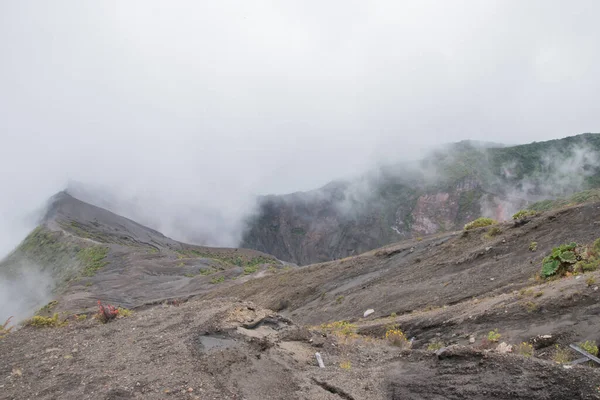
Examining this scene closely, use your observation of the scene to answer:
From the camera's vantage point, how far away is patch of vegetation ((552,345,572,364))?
777 centimetres

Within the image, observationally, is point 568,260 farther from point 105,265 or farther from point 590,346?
point 105,265

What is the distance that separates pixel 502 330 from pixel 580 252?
691cm

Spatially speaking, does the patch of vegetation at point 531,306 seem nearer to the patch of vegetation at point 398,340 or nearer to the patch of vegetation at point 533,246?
the patch of vegetation at point 398,340

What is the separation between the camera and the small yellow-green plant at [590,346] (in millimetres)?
7716

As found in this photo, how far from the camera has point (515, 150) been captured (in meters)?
134

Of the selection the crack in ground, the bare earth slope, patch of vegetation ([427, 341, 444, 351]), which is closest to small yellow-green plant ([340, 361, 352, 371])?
the bare earth slope

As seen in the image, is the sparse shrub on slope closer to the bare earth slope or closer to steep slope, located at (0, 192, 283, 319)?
the bare earth slope

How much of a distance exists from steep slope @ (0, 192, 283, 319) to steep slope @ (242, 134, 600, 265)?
53155mm

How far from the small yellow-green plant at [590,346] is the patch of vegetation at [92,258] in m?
61.7

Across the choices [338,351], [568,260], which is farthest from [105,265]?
[568,260]

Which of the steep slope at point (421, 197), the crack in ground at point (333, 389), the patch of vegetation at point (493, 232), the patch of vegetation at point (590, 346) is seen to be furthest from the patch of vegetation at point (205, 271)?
the steep slope at point (421, 197)

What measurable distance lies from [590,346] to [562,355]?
55 centimetres

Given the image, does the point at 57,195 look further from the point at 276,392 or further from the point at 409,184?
the point at 276,392

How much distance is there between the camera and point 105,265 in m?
61.8
